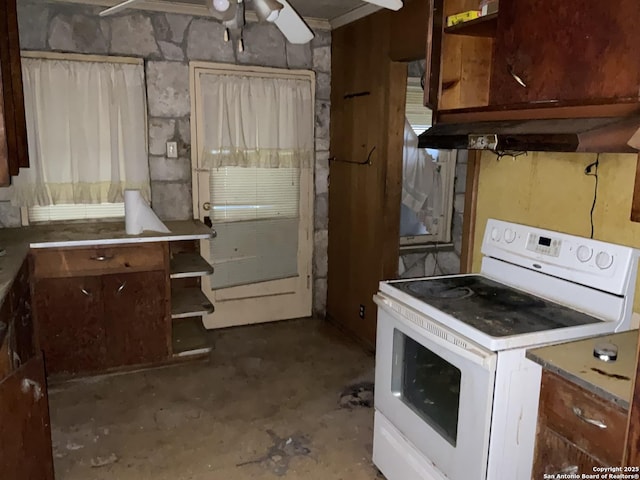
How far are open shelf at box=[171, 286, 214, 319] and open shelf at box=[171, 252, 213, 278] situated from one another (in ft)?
0.67

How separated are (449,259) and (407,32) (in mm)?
2083

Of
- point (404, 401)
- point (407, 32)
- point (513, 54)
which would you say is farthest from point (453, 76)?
point (404, 401)

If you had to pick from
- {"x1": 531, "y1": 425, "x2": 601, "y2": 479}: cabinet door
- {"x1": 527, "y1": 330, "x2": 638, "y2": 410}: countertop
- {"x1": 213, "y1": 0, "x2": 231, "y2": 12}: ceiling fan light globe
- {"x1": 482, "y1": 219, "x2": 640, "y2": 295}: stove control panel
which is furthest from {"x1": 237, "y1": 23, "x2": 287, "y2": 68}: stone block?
{"x1": 531, "y1": 425, "x2": 601, "y2": 479}: cabinet door

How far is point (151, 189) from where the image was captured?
3830 millimetres

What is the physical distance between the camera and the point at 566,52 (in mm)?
1811

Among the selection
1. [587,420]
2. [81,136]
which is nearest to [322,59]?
[81,136]

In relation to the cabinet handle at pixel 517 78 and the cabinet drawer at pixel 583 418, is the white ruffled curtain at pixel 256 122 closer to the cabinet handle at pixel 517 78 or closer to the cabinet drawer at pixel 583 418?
the cabinet handle at pixel 517 78

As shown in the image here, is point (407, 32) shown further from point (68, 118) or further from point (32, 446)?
point (32, 446)

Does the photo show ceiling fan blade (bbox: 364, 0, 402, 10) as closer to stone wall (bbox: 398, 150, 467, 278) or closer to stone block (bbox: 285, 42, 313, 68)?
stone block (bbox: 285, 42, 313, 68)

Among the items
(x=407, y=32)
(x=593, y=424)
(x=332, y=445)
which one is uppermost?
(x=407, y=32)

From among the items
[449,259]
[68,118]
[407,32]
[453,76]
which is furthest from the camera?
[449,259]

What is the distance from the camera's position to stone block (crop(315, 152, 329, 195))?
4.29 metres

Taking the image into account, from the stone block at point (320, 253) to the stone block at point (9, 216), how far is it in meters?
2.11

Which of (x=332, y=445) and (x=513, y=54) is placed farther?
(x=332, y=445)
